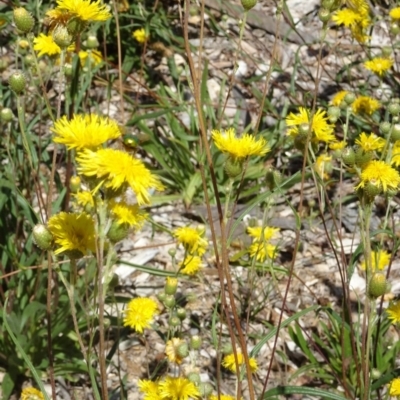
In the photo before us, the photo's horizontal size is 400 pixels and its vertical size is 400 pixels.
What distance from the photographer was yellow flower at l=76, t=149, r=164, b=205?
45.9 inches

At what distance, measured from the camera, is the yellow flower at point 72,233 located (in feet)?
4.27

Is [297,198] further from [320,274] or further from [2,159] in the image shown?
[2,159]

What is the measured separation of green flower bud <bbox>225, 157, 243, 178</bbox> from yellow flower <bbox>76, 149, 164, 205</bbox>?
12.9 inches

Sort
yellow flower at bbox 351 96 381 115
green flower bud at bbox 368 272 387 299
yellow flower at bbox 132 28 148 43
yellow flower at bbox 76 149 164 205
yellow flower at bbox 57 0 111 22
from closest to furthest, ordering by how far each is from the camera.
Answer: yellow flower at bbox 76 149 164 205 → green flower bud at bbox 368 272 387 299 → yellow flower at bbox 57 0 111 22 → yellow flower at bbox 351 96 381 115 → yellow flower at bbox 132 28 148 43

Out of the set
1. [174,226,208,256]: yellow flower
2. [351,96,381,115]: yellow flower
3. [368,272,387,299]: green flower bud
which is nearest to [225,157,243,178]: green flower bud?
[368,272,387,299]: green flower bud

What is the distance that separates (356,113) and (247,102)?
31.7 inches

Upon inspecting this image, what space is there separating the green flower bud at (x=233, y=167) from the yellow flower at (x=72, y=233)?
33cm

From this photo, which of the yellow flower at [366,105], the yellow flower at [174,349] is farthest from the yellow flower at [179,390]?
the yellow flower at [366,105]

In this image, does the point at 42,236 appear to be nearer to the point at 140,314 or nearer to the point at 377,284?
the point at 377,284

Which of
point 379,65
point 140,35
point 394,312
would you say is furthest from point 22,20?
point 140,35

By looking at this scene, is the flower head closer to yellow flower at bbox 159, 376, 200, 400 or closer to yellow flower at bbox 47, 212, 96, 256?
yellow flower at bbox 159, 376, 200, 400

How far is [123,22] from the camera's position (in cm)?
419

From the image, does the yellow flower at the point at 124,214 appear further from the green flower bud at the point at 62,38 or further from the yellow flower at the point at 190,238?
the yellow flower at the point at 190,238

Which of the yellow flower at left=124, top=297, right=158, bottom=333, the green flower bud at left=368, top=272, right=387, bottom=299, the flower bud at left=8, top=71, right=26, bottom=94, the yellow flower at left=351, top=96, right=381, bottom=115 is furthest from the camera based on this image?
the yellow flower at left=351, top=96, right=381, bottom=115
